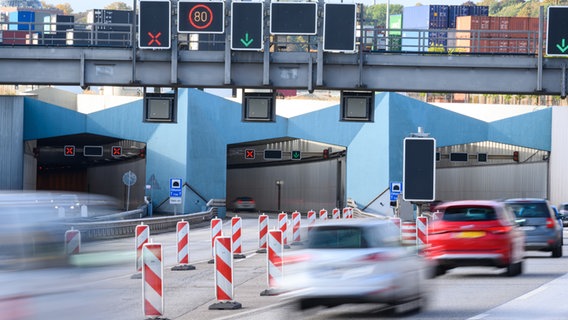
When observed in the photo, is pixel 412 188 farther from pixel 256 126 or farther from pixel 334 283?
pixel 256 126

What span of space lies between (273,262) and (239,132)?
55.3 metres

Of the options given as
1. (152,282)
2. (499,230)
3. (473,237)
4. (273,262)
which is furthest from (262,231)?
(152,282)

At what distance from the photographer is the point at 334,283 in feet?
48.7

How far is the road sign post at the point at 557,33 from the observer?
31.0 meters

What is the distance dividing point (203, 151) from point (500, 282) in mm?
51626

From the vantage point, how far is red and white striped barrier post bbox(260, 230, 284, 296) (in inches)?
747

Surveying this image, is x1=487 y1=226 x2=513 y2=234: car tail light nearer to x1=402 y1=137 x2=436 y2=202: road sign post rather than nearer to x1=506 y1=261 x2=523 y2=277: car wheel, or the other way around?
x1=506 y1=261 x2=523 y2=277: car wheel

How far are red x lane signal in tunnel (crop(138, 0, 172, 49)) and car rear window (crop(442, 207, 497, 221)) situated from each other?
12.5 metres

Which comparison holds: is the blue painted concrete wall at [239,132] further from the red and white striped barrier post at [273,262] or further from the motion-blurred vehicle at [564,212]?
the red and white striped barrier post at [273,262]

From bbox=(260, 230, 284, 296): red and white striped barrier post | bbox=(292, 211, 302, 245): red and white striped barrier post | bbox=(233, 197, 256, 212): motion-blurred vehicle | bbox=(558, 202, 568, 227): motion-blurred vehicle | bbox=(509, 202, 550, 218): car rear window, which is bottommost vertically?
bbox=(233, 197, 256, 212): motion-blurred vehicle

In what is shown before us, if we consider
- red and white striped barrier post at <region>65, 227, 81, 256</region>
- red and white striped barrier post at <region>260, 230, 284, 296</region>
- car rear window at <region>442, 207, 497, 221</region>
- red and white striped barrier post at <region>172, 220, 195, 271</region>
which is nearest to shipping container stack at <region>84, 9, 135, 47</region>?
red and white striped barrier post at <region>172, 220, 195, 271</region>

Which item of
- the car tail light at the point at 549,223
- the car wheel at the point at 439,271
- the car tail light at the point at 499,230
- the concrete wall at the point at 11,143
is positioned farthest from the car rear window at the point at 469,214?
the concrete wall at the point at 11,143

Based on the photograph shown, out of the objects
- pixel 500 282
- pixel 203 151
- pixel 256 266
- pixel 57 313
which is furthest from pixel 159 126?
pixel 57 313

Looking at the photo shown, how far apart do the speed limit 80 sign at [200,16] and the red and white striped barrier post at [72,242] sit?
23278mm
